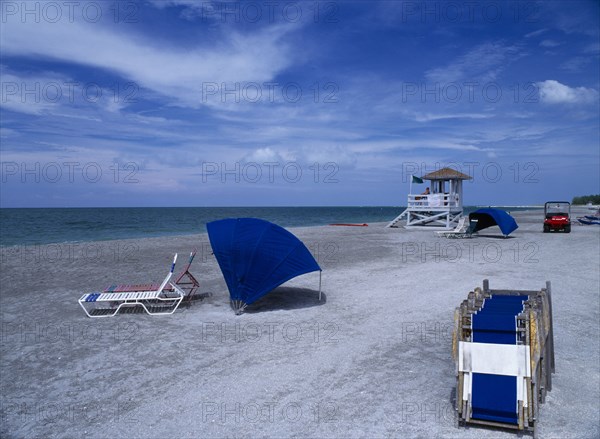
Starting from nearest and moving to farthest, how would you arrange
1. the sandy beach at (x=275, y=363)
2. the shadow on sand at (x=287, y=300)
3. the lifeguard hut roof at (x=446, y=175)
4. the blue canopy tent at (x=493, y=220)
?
the sandy beach at (x=275, y=363)
the shadow on sand at (x=287, y=300)
the blue canopy tent at (x=493, y=220)
the lifeguard hut roof at (x=446, y=175)

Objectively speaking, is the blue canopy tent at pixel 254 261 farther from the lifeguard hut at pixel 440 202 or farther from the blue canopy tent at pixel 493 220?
the lifeguard hut at pixel 440 202

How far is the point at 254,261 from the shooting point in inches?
396

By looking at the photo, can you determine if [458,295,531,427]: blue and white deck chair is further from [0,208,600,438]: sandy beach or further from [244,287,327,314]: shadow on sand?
[244,287,327,314]: shadow on sand

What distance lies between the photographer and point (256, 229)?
34.7ft

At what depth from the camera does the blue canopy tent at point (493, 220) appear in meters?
26.4

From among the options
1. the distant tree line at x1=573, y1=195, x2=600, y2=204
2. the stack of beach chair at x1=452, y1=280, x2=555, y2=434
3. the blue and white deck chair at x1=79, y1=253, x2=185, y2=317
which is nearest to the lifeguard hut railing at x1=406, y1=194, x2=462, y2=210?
the blue and white deck chair at x1=79, y1=253, x2=185, y2=317

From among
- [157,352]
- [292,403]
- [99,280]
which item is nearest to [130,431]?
[292,403]

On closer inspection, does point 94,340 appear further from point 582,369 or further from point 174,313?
point 582,369

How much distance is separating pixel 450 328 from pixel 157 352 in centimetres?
533

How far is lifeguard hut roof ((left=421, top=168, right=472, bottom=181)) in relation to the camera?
33281 millimetres

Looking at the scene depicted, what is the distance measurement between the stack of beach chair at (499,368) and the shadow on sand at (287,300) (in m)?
5.90

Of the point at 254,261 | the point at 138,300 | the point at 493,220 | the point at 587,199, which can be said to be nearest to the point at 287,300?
the point at 254,261

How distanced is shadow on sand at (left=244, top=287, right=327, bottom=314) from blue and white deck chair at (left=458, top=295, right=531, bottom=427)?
594 cm

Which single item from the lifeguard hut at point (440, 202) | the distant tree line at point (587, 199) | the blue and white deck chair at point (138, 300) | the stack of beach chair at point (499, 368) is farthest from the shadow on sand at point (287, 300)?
the distant tree line at point (587, 199)
